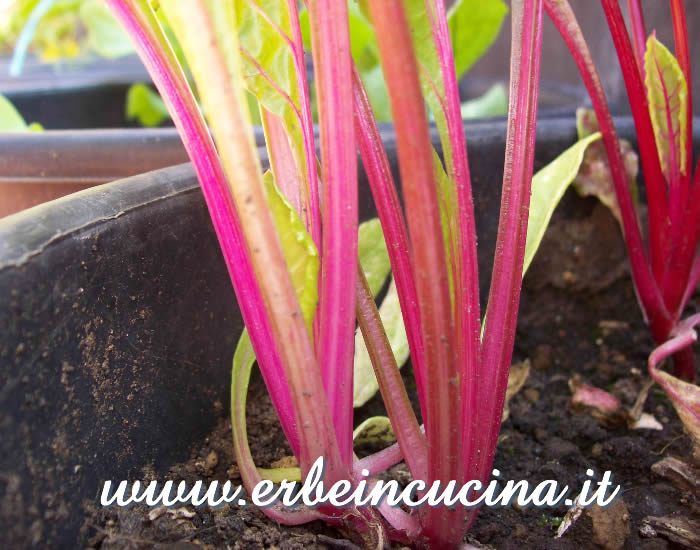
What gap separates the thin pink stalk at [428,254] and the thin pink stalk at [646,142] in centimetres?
39

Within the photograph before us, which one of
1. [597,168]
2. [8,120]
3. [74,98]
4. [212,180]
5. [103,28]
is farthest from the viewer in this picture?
[74,98]

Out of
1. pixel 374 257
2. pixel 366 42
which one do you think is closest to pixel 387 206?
pixel 374 257

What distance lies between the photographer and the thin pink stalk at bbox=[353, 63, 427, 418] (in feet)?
1.41

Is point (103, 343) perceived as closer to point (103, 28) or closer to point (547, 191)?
point (547, 191)

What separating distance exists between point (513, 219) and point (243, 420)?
0.26 metres

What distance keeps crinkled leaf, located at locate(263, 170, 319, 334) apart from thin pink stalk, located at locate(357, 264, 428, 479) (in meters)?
0.06

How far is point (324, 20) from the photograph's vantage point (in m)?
0.36

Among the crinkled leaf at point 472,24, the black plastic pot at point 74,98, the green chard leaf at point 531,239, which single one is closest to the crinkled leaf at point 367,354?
the green chard leaf at point 531,239

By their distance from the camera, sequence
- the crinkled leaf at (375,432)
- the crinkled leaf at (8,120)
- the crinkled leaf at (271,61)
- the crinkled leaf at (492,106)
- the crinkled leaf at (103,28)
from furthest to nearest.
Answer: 1. the crinkled leaf at (103,28)
2. the crinkled leaf at (492,106)
3. the crinkled leaf at (8,120)
4. the crinkled leaf at (375,432)
5. the crinkled leaf at (271,61)

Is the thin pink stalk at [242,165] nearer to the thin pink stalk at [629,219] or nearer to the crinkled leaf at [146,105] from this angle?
the thin pink stalk at [629,219]

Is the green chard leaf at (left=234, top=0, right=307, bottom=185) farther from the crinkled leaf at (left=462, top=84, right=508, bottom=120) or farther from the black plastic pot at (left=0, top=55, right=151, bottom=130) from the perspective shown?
the black plastic pot at (left=0, top=55, right=151, bottom=130)

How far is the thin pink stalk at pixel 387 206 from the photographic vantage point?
43 cm

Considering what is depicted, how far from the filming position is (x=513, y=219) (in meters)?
0.44

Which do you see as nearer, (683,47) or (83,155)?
(683,47)
